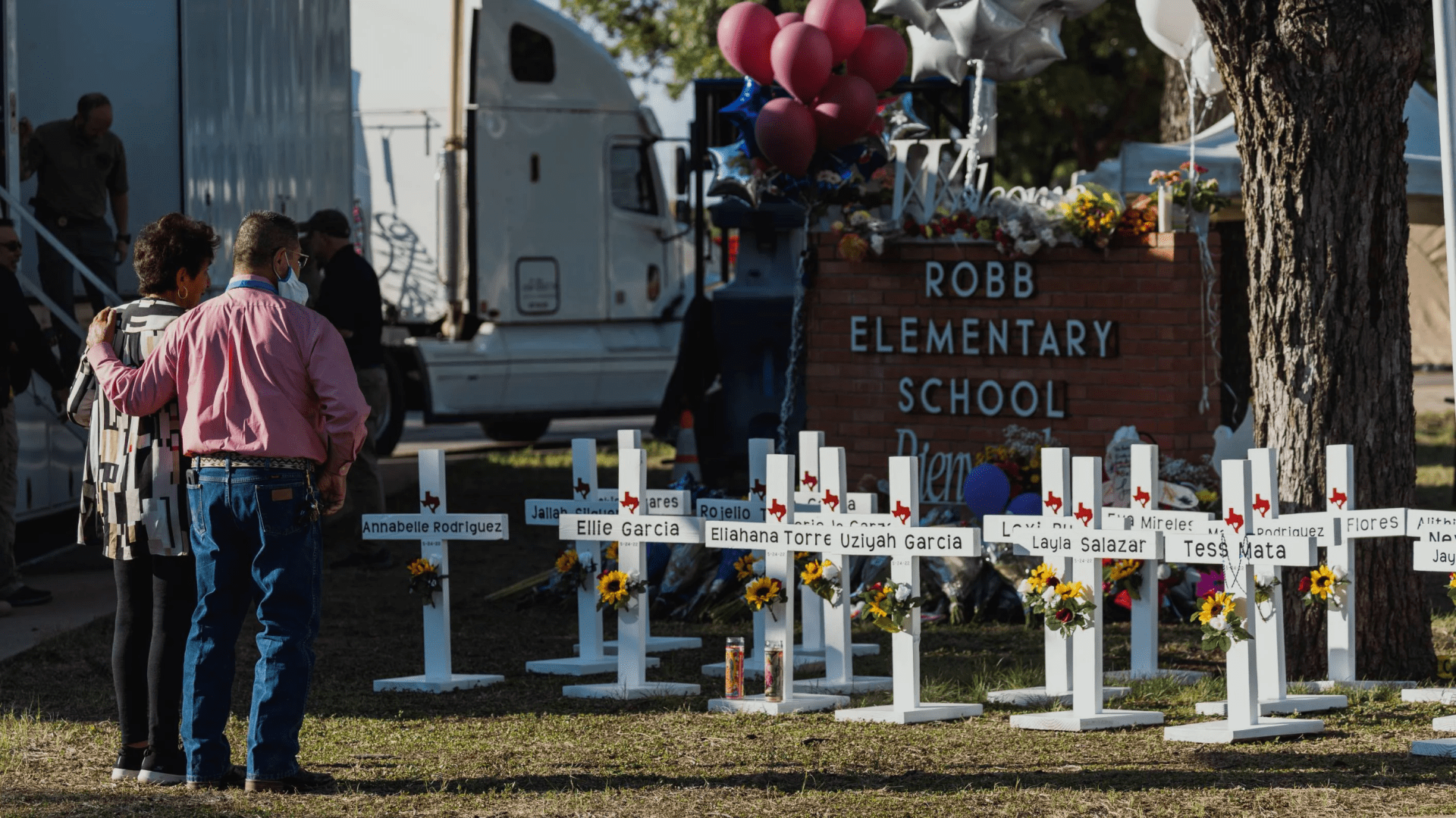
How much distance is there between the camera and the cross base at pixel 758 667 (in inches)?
312

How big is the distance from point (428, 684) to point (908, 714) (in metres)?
1.98

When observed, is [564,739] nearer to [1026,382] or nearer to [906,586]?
[906,586]

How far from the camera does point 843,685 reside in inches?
295

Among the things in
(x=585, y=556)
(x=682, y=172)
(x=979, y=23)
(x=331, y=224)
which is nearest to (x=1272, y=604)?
(x=585, y=556)

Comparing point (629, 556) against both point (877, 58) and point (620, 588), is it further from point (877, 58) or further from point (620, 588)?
point (877, 58)

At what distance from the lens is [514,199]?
17.0 meters

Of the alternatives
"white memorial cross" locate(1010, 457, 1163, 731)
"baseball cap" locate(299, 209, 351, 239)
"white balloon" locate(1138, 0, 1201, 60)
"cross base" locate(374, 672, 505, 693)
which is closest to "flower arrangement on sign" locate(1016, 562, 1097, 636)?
"white memorial cross" locate(1010, 457, 1163, 731)

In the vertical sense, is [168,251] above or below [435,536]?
above

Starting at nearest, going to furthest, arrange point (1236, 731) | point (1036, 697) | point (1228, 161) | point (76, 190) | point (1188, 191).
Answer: point (1236, 731) → point (1036, 697) → point (1188, 191) → point (76, 190) → point (1228, 161)

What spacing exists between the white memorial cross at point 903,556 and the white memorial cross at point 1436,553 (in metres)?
1.56

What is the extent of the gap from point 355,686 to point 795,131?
4685 mm

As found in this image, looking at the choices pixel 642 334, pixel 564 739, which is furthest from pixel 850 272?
pixel 642 334

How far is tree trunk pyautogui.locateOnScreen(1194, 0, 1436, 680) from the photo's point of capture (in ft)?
24.4

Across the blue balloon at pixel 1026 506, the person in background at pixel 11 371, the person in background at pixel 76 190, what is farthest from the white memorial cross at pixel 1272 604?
the person in background at pixel 76 190
